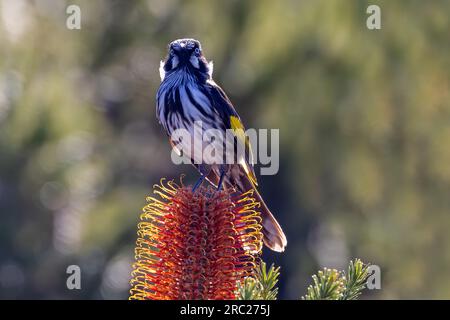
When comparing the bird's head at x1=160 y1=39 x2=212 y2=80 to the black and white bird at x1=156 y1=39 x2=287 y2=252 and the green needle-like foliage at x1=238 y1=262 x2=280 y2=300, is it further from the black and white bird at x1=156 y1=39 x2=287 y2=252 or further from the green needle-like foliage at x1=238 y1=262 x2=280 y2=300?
the green needle-like foliage at x1=238 y1=262 x2=280 y2=300

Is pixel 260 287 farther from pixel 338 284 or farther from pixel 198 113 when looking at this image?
pixel 198 113

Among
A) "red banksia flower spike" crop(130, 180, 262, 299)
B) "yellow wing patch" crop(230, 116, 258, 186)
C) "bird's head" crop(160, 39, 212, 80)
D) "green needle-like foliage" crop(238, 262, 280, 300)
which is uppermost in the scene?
"bird's head" crop(160, 39, 212, 80)

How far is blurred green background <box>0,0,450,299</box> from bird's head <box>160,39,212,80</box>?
5.43 metres

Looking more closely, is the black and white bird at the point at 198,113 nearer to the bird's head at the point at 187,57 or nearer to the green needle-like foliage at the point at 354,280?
the bird's head at the point at 187,57

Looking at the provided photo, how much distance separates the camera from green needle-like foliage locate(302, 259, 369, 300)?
12.1 ft

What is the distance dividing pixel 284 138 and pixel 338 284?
32.1 ft

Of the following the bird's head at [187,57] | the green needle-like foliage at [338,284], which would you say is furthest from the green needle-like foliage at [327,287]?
the bird's head at [187,57]

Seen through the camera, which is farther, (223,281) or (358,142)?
(358,142)

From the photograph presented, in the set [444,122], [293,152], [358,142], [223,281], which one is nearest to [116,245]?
[293,152]

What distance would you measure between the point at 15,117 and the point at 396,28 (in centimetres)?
497

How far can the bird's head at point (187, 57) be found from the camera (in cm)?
691

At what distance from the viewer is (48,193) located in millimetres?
13367

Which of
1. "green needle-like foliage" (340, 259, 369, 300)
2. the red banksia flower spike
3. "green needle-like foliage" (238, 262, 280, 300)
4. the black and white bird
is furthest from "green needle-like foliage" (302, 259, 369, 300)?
the black and white bird
